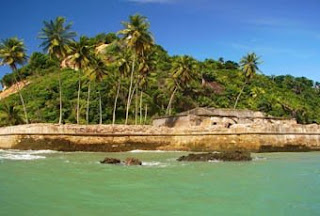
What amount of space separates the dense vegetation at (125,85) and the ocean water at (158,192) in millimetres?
20691

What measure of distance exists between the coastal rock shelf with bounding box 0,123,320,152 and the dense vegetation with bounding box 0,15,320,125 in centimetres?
481

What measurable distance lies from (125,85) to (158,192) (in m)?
39.5

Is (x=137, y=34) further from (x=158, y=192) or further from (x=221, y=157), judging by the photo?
(x=158, y=192)

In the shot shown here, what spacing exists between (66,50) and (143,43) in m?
6.73

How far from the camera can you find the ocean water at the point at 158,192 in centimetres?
838

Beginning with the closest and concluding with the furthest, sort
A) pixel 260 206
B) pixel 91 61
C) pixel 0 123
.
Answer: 1. pixel 260 206
2. pixel 91 61
3. pixel 0 123

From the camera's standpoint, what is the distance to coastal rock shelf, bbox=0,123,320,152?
28.5 metres

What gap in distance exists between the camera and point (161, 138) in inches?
1190

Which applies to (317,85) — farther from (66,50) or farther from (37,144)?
(37,144)

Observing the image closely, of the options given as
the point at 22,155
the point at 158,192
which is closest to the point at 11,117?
the point at 22,155

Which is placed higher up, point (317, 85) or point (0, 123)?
point (317, 85)

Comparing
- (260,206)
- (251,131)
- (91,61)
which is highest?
(91,61)

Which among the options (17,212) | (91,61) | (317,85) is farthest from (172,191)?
(317,85)

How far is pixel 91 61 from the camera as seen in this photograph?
117 ft
